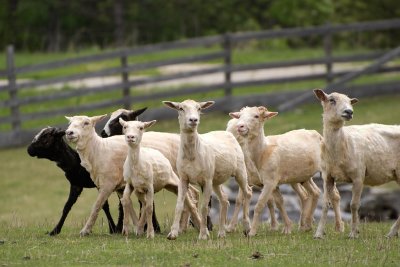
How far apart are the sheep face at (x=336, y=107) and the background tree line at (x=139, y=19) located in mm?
24648

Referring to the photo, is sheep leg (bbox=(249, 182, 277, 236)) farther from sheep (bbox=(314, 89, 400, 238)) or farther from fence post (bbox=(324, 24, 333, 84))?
fence post (bbox=(324, 24, 333, 84))

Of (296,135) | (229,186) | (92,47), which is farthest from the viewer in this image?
(92,47)

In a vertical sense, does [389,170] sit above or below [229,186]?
above

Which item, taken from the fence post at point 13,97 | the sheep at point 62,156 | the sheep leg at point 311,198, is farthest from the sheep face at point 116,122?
the fence post at point 13,97

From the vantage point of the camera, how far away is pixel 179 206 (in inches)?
595

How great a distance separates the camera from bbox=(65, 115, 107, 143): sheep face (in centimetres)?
1577

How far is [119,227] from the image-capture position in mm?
16719

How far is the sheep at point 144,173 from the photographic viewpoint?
15.4 m

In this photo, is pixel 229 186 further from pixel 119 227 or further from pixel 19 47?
pixel 19 47

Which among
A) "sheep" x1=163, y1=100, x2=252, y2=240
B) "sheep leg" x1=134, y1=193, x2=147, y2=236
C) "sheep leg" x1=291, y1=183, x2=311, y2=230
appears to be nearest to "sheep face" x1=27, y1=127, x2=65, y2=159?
"sheep leg" x1=134, y1=193, x2=147, y2=236

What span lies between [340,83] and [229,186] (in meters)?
6.79

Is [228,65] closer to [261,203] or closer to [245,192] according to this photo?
[245,192]

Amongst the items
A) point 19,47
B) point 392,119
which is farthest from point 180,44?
point 19,47

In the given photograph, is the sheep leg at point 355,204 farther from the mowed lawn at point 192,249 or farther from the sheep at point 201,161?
the sheep at point 201,161
